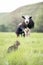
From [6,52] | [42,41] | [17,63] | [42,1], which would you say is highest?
[42,1]

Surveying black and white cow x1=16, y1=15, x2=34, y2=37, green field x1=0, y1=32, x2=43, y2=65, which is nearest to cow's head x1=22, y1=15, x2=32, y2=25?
black and white cow x1=16, y1=15, x2=34, y2=37

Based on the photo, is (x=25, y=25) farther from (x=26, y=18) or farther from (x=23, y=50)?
(x=23, y=50)

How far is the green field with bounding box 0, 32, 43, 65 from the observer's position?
154 cm

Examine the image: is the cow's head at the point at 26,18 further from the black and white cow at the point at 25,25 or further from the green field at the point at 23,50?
the green field at the point at 23,50

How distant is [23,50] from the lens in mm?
1559

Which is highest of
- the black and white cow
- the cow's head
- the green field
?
the cow's head

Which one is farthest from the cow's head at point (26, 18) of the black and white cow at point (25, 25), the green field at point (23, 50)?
the green field at point (23, 50)

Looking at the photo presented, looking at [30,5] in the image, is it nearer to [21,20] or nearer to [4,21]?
[21,20]

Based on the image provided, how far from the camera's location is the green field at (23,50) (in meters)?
1.54

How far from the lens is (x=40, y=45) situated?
155 cm

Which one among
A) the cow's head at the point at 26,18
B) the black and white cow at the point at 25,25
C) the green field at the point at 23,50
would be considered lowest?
the green field at the point at 23,50

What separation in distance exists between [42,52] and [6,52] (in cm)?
36

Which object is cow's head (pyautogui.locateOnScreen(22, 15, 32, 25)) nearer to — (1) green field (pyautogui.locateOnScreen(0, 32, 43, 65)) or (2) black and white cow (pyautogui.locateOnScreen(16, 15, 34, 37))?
(2) black and white cow (pyautogui.locateOnScreen(16, 15, 34, 37))

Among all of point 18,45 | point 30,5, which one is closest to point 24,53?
point 18,45
